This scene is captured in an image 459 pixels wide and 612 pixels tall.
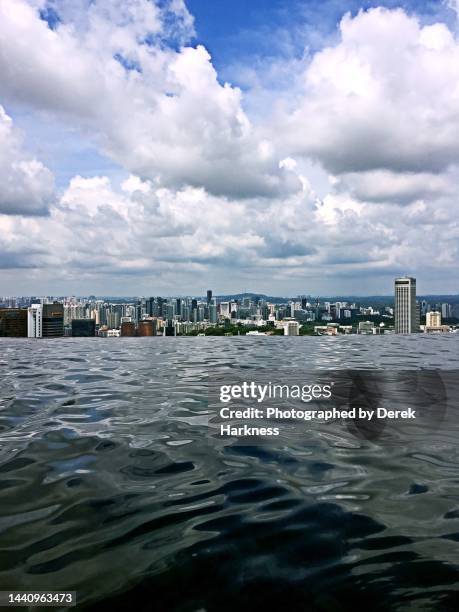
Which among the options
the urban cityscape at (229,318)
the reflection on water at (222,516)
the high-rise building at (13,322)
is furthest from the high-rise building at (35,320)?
the reflection on water at (222,516)

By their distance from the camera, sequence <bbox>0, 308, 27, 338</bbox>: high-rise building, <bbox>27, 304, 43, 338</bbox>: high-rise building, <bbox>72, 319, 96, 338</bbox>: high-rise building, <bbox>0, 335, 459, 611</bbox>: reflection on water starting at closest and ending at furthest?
<bbox>0, 335, 459, 611</bbox>: reflection on water < <bbox>27, 304, 43, 338</bbox>: high-rise building < <bbox>0, 308, 27, 338</bbox>: high-rise building < <bbox>72, 319, 96, 338</bbox>: high-rise building

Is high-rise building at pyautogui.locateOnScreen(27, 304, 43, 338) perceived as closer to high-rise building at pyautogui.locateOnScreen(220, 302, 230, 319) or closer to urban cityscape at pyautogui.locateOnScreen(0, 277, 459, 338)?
urban cityscape at pyautogui.locateOnScreen(0, 277, 459, 338)

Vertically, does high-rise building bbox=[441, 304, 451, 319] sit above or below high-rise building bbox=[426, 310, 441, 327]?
above

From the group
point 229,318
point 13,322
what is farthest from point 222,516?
point 229,318

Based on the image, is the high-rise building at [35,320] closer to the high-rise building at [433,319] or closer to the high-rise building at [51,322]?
the high-rise building at [51,322]

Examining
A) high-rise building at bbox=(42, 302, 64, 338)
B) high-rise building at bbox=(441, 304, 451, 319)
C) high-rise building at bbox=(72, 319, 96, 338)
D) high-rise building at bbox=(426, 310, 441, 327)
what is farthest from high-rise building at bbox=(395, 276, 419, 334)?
high-rise building at bbox=(42, 302, 64, 338)

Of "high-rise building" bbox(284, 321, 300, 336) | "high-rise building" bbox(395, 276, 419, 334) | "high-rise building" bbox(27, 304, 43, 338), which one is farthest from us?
"high-rise building" bbox(395, 276, 419, 334)

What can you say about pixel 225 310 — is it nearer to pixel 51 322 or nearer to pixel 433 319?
pixel 433 319
